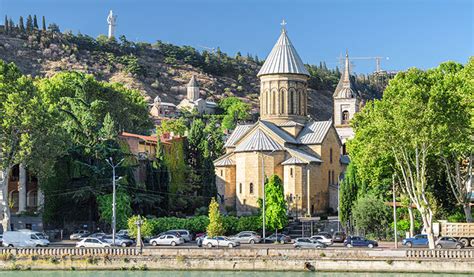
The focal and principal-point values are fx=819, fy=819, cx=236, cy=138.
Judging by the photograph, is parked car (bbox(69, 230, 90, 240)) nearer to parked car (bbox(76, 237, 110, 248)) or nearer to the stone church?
parked car (bbox(76, 237, 110, 248))

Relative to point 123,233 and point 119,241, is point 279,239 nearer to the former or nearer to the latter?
point 123,233

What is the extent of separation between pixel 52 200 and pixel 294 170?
18627 mm

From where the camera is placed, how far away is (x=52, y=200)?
2335 inches

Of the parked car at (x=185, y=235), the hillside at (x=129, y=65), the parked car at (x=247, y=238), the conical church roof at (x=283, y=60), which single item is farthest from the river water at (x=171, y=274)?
the hillside at (x=129, y=65)

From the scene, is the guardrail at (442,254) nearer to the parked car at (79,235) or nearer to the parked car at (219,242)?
the parked car at (219,242)

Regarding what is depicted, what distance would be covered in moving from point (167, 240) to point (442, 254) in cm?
1850

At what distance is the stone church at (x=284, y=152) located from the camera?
6425 cm

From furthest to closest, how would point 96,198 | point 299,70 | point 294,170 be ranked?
point 299,70, point 294,170, point 96,198

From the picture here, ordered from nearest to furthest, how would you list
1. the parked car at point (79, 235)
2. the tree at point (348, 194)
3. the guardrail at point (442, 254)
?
the guardrail at point (442, 254) < the parked car at point (79, 235) < the tree at point (348, 194)

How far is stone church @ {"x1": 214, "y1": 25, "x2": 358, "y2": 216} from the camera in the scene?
64250 millimetres

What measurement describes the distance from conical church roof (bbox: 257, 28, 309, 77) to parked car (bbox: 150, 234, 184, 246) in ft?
73.1

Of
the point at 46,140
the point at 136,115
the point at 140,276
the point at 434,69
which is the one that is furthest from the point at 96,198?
the point at 136,115

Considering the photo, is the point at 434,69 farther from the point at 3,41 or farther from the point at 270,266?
the point at 3,41

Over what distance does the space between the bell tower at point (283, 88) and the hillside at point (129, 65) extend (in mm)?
94493
